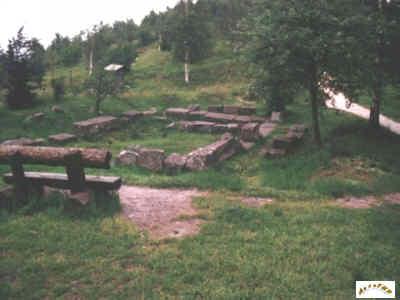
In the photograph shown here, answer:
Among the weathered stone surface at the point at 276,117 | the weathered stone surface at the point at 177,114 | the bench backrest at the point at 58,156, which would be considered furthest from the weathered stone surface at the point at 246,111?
the bench backrest at the point at 58,156

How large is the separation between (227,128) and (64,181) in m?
12.4

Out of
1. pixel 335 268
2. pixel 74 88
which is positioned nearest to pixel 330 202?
pixel 335 268

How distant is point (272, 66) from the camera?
13.6 metres

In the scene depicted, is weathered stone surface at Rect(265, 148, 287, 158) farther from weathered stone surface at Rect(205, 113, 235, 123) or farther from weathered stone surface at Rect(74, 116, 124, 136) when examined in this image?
weathered stone surface at Rect(74, 116, 124, 136)

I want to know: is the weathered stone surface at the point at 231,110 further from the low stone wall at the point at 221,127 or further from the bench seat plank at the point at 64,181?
the bench seat plank at the point at 64,181

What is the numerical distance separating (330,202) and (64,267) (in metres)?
6.70

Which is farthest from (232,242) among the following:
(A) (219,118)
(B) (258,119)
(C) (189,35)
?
(C) (189,35)

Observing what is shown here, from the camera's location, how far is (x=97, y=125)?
19.5 meters

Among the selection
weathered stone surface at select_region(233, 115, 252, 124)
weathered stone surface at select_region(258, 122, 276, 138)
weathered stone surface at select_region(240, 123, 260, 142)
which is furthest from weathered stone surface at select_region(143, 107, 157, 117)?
weathered stone surface at select_region(240, 123, 260, 142)

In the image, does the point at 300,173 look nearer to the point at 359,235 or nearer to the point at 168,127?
the point at 359,235

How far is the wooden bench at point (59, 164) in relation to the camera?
27.0 ft

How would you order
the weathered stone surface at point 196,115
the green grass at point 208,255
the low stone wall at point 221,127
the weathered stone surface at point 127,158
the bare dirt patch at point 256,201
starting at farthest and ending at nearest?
1. the weathered stone surface at point 196,115
2. the low stone wall at point 221,127
3. the weathered stone surface at point 127,158
4. the bare dirt patch at point 256,201
5. the green grass at point 208,255

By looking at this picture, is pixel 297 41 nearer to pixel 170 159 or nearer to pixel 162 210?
pixel 170 159

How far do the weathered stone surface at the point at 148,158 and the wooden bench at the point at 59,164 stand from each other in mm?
4304
